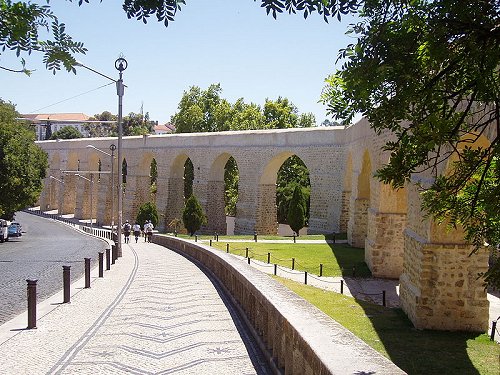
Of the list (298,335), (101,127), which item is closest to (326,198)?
(298,335)

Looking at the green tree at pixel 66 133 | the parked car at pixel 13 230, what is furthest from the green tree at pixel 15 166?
the green tree at pixel 66 133

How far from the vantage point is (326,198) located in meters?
33.9

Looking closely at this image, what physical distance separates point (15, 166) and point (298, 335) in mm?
32391

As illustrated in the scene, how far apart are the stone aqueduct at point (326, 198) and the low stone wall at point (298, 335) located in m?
3.21

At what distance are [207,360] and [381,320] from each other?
20.8ft

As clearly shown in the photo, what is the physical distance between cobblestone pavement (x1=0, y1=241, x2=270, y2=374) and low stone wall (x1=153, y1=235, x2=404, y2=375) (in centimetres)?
37

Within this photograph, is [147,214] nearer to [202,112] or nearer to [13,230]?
[13,230]

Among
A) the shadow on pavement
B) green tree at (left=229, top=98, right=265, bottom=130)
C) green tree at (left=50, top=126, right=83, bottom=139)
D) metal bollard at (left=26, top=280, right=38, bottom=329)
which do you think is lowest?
the shadow on pavement

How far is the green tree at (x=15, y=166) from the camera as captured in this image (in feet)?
113

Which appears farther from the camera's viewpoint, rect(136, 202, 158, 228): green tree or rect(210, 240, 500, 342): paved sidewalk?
rect(136, 202, 158, 228): green tree

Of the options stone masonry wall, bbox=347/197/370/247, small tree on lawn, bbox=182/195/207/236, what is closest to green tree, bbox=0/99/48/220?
small tree on lawn, bbox=182/195/207/236

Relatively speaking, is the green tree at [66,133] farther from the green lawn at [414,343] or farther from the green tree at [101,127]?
the green lawn at [414,343]

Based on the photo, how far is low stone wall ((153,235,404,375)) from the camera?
4430mm

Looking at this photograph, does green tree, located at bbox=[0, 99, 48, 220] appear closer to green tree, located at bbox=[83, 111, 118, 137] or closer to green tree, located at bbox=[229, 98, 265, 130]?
green tree, located at bbox=[229, 98, 265, 130]
